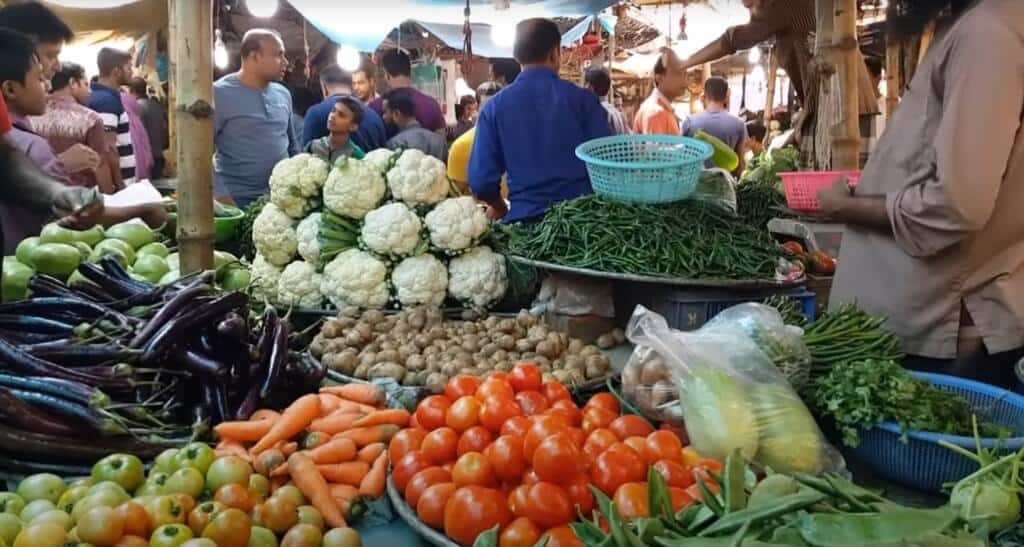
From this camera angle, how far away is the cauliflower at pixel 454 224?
3457mm

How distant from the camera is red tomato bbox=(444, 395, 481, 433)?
1.89 meters

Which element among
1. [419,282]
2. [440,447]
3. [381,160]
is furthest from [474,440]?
[381,160]

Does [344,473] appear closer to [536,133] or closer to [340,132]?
[536,133]

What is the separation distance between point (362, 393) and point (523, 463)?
75 centimetres

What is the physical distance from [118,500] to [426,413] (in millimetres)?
701

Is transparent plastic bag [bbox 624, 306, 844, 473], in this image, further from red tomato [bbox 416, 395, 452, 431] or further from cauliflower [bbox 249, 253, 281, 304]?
cauliflower [bbox 249, 253, 281, 304]

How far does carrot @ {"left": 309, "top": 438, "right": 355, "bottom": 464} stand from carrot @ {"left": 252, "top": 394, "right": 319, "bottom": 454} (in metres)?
0.10

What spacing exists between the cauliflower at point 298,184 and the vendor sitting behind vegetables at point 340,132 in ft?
5.74

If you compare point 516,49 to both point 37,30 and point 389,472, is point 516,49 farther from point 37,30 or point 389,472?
point 389,472

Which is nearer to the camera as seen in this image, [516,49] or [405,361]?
[405,361]

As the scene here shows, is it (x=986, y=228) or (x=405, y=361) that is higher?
(x=986, y=228)

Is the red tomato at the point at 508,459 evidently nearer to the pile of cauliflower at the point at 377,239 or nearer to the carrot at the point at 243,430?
the carrot at the point at 243,430

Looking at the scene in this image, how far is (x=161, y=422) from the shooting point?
2.12m

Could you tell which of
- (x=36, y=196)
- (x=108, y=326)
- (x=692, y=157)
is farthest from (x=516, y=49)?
(x=108, y=326)
